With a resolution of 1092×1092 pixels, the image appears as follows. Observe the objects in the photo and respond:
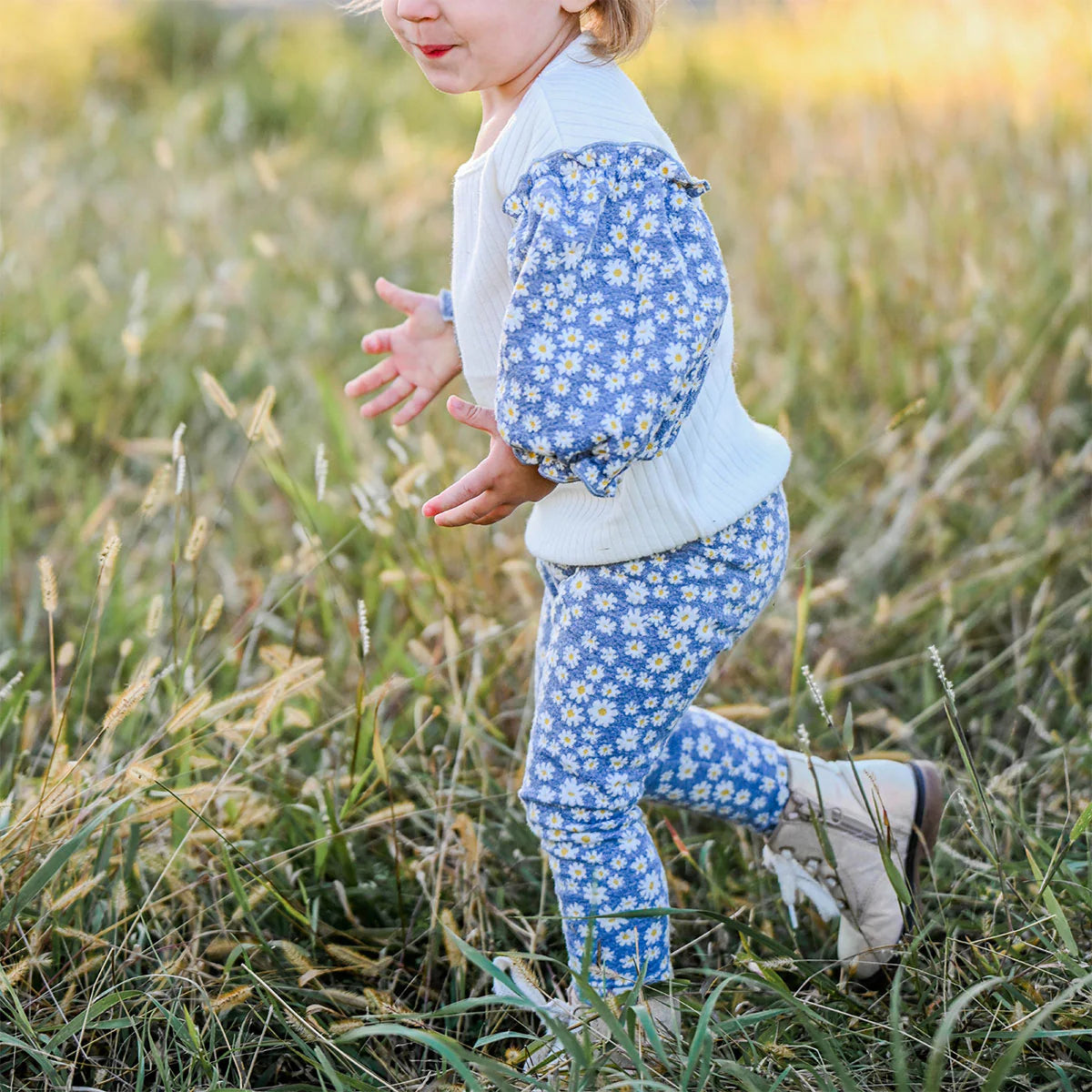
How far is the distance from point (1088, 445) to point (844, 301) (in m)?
1.17

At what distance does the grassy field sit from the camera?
1.50m

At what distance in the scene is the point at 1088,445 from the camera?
2.34m

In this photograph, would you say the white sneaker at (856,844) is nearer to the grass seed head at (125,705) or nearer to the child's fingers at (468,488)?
the child's fingers at (468,488)

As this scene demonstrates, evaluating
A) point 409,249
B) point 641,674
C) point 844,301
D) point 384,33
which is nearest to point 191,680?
point 641,674

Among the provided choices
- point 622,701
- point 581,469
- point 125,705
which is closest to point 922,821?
point 622,701

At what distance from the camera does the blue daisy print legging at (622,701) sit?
1.49 m

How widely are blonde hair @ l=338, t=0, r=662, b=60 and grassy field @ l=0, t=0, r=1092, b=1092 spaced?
620mm

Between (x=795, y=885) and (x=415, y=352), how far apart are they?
88cm

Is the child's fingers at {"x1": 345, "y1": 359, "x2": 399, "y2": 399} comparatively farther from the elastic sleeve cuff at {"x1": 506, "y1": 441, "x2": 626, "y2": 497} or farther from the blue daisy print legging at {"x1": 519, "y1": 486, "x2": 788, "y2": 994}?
the elastic sleeve cuff at {"x1": 506, "y1": 441, "x2": 626, "y2": 497}

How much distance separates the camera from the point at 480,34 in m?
1.37

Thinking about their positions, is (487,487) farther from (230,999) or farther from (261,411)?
(230,999)

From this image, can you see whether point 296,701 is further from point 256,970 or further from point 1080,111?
point 1080,111

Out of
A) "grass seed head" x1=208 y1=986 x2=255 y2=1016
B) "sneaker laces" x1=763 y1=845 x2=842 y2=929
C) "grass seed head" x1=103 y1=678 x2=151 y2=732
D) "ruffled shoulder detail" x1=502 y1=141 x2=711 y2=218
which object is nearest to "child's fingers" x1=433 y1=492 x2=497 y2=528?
"ruffled shoulder detail" x1=502 y1=141 x2=711 y2=218

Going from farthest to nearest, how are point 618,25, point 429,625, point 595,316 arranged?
point 429,625 < point 618,25 < point 595,316
